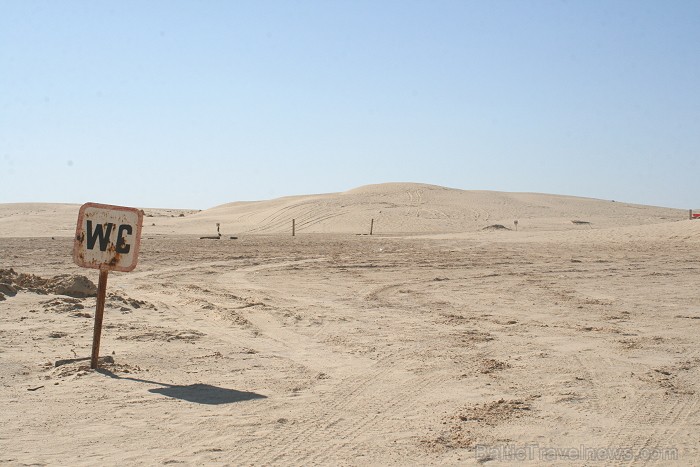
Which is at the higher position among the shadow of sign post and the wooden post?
the wooden post

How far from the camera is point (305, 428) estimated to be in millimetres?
5449

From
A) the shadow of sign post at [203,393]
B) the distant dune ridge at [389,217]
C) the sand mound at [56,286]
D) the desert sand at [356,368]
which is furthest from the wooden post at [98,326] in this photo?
the distant dune ridge at [389,217]

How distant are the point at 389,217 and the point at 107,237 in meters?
38.7

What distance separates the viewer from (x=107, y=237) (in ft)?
23.8

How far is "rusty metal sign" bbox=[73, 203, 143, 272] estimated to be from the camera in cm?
718

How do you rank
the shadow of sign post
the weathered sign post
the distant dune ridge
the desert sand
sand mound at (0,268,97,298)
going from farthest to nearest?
the distant dune ridge < sand mound at (0,268,97,298) < the weathered sign post < the shadow of sign post < the desert sand

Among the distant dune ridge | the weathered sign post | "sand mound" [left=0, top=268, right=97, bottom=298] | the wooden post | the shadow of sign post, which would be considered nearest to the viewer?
the shadow of sign post

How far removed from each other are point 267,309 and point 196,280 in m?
4.53

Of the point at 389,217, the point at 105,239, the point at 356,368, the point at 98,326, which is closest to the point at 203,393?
the point at 98,326

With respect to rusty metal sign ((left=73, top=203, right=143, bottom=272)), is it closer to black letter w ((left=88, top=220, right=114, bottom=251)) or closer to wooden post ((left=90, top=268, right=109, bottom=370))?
black letter w ((left=88, top=220, right=114, bottom=251))

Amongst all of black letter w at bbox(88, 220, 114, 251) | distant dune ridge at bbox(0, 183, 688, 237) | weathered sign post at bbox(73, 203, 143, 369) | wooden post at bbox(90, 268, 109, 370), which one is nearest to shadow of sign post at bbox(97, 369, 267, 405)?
wooden post at bbox(90, 268, 109, 370)

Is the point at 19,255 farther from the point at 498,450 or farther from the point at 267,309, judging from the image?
the point at 498,450

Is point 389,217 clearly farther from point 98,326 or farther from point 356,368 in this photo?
point 98,326

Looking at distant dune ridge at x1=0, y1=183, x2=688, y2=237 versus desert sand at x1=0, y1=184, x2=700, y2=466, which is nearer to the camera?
desert sand at x1=0, y1=184, x2=700, y2=466
